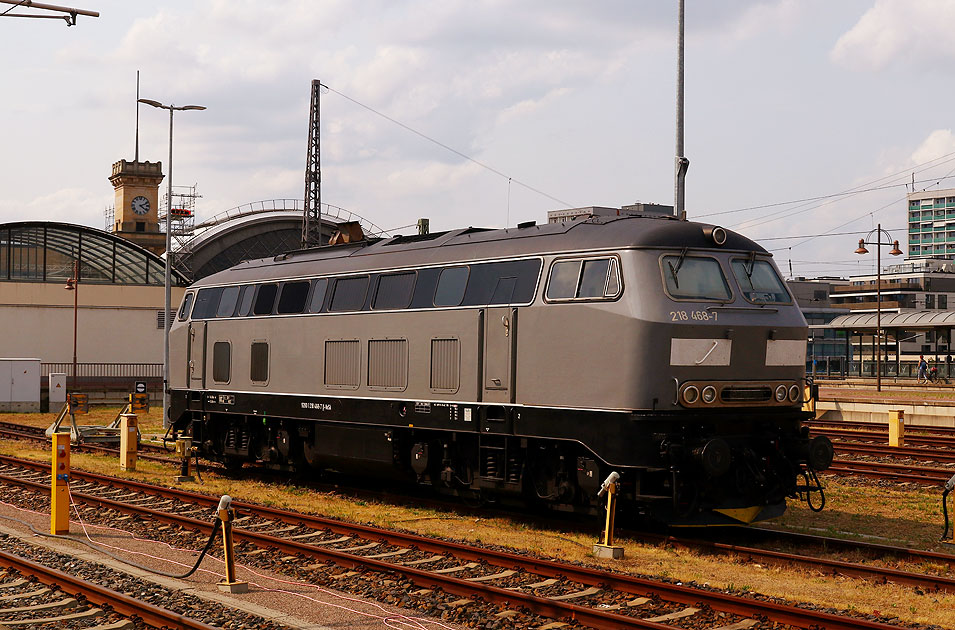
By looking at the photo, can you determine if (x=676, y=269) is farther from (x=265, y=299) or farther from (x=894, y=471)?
(x=894, y=471)

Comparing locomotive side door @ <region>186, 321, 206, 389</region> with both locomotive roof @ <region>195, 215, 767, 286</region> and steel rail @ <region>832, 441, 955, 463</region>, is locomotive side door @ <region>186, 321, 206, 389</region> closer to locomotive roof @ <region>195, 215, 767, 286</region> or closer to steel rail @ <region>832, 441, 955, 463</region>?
locomotive roof @ <region>195, 215, 767, 286</region>

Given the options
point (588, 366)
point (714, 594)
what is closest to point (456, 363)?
point (588, 366)

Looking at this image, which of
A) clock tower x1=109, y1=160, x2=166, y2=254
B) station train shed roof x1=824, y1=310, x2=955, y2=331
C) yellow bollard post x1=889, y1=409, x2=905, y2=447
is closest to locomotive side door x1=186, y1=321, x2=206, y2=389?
yellow bollard post x1=889, y1=409, x2=905, y2=447

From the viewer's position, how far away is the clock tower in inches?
3826

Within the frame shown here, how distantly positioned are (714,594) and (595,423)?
156 inches

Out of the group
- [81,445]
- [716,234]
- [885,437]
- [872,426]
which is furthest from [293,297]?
[872,426]

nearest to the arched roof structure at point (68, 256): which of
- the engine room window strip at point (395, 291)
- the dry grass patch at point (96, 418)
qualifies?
the dry grass patch at point (96, 418)

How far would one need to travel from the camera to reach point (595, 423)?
14.1 metres

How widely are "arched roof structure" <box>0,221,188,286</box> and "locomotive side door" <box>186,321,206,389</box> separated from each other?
36470 millimetres

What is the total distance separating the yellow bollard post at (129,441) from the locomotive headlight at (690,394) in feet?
46.2

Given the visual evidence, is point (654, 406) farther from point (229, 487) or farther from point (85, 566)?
point (229, 487)

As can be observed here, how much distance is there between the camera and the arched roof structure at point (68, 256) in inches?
2194

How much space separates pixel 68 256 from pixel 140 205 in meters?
43.0

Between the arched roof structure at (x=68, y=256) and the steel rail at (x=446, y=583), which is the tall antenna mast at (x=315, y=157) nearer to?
the arched roof structure at (x=68, y=256)
